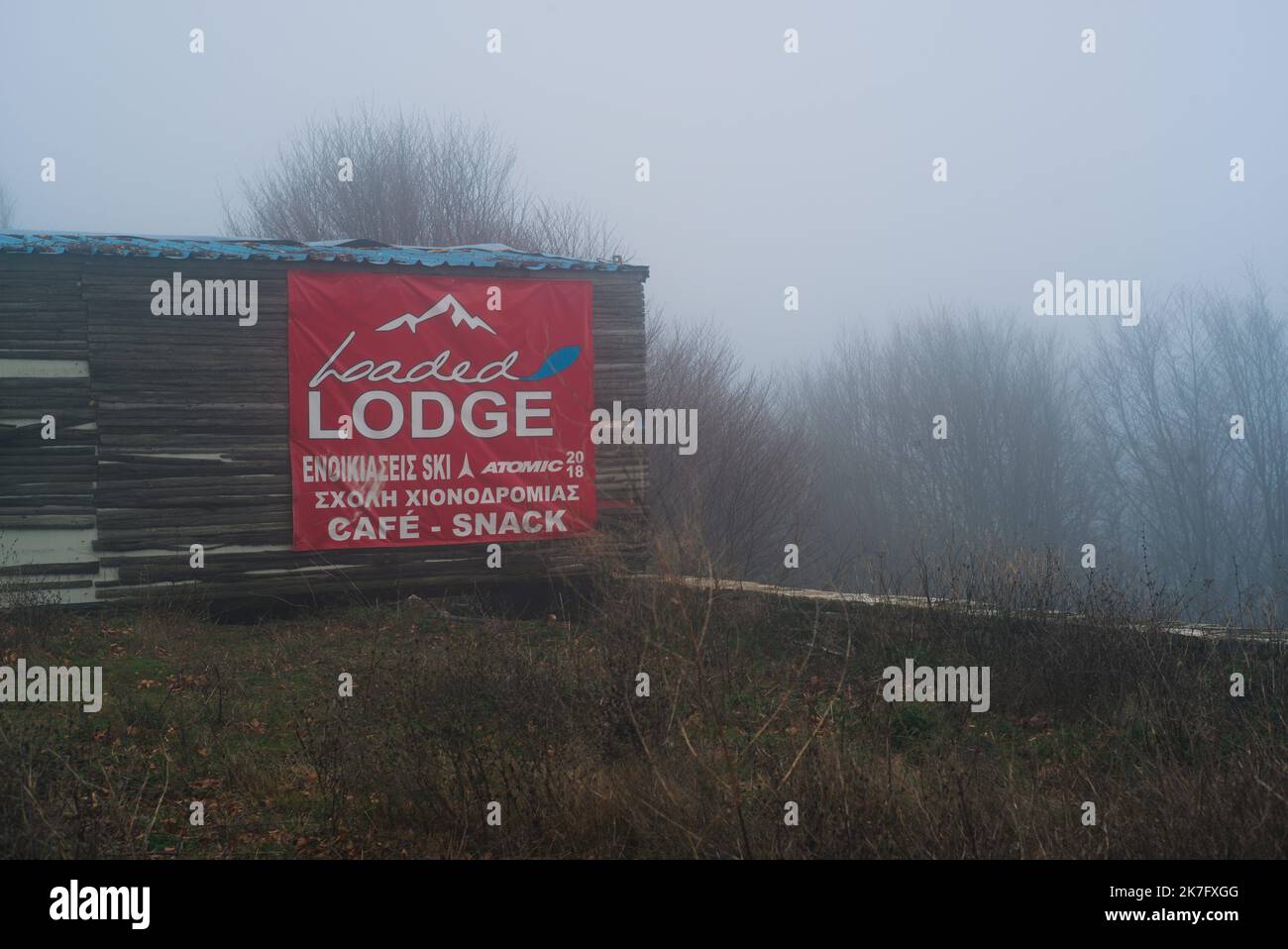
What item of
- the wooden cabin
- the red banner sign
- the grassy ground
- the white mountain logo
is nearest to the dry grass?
the grassy ground

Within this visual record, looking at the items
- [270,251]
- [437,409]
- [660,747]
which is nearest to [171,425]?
[270,251]

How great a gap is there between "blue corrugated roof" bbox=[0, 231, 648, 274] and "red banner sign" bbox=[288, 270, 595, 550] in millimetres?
209

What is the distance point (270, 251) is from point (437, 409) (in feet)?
7.70

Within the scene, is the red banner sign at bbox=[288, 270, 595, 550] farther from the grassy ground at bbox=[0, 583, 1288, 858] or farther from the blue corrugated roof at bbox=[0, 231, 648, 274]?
the grassy ground at bbox=[0, 583, 1288, 858]

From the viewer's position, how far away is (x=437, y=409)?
11773 millimetres

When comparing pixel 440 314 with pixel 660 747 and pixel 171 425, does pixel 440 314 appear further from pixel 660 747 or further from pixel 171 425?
pixel 660 747

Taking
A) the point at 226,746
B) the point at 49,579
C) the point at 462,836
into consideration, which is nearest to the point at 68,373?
the point at 49,579

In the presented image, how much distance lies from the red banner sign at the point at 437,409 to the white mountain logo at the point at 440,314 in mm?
11

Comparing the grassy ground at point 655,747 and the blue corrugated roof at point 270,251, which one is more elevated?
the blue corrugated roof at point 270,251

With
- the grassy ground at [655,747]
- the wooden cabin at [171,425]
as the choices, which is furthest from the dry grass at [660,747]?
the wooden cabin at [171,425]

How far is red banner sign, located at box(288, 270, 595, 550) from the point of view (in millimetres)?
11484

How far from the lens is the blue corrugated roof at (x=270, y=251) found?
10.7 m

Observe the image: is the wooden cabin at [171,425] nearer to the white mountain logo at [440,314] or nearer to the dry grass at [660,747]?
the white mountain logo at [440,314]
